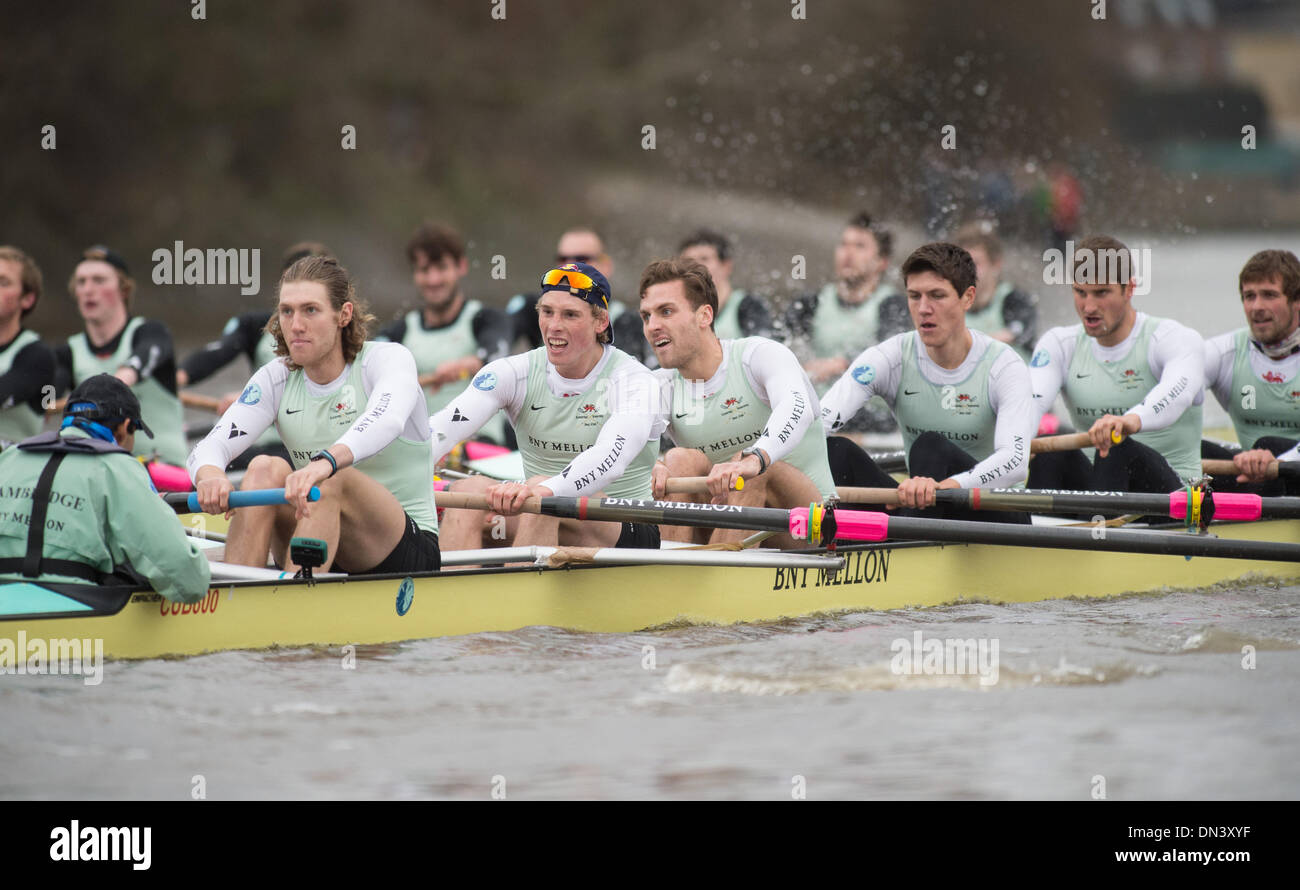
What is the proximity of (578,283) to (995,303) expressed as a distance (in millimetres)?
5705

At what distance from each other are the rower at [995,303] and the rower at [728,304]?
56.4 inches

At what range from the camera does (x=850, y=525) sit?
6.10m

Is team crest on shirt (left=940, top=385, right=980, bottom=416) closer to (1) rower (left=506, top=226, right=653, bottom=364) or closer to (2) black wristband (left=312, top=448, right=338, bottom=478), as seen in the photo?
(2) black wristband (left=312, top=448, right=338, bottom=478)

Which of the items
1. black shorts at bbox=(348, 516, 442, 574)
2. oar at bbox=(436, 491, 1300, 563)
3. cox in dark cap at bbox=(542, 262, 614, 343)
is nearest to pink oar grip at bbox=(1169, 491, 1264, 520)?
oar at bbox=(436, 491, 1300, 563)

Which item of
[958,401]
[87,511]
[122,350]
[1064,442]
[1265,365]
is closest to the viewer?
[87,511]

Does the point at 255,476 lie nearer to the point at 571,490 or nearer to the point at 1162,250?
the point at 571,490

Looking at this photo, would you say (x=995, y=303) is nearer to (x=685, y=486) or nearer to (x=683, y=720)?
(x=685, y=486)

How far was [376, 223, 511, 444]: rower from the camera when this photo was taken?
9.65 meters

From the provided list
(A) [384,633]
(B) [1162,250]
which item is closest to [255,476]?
(A) [384,633]

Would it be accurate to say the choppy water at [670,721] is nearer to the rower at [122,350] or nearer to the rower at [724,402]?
the rower at [724,402]

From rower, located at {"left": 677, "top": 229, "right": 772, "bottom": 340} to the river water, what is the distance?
185 inches

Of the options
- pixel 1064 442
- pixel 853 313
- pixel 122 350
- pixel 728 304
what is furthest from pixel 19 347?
pixel 853 313

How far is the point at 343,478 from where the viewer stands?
5.65m

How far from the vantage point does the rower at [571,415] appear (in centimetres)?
608
